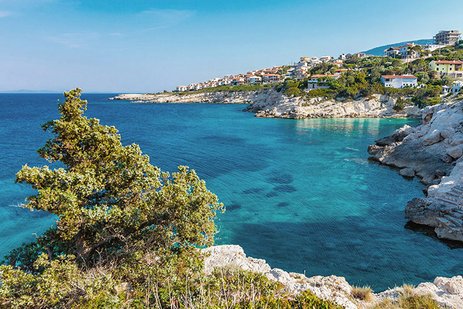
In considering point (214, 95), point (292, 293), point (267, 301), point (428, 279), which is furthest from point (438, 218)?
point (214, 95)

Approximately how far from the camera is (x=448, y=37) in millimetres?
177500

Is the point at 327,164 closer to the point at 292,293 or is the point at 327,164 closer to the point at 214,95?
the point at 292,293

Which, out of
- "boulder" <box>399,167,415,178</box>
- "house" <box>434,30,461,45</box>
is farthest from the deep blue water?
"house" <box>434,30,461,45</box>

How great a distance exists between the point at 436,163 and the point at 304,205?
18.5 metres

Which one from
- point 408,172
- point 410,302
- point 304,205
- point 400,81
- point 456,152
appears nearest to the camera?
point 410,302

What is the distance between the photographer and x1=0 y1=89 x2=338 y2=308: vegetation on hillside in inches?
377

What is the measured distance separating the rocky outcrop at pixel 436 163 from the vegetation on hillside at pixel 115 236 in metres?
17.7

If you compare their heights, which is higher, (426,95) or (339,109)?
(426,95)

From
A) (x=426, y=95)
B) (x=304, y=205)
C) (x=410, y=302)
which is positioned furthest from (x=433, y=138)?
(x=426, y=95)

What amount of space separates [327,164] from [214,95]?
136146 mm

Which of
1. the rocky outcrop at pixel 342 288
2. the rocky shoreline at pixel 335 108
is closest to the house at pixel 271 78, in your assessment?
the rocky shoreline at pixel 335 108

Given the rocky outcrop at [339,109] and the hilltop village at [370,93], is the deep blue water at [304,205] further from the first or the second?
the hilltop village at [370,93]

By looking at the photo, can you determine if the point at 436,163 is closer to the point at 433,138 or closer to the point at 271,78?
the point at 433,138

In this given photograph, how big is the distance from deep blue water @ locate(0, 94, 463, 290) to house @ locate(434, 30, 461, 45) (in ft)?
546
